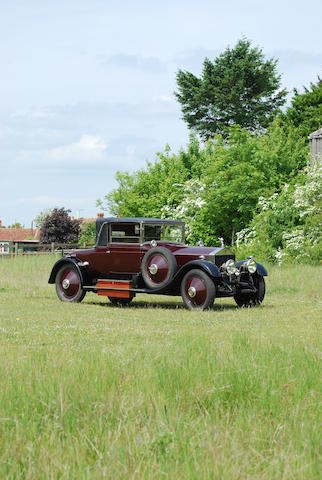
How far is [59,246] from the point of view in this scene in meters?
46.0

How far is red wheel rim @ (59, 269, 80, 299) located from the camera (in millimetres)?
16516

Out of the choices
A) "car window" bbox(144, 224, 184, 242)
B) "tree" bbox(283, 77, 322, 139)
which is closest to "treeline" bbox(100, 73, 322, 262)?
"tree" bbox(283, 77, 322, 139)

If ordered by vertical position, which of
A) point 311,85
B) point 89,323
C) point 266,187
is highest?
point 311,85

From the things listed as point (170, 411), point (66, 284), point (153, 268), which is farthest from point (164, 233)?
point (170, 411)

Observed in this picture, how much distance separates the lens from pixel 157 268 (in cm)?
1502

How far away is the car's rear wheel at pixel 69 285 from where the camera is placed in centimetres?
1647

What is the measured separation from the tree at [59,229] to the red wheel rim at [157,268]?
140 ft

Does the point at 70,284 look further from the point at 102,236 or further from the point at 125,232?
the point at 125,232

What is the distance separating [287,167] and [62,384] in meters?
26.3

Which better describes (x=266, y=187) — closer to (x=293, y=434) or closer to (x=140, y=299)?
(x=140, y=299)

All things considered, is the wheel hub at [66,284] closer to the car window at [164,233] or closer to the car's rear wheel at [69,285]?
the car's rear wheel at [69,285]

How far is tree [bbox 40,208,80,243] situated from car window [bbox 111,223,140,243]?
4151cm

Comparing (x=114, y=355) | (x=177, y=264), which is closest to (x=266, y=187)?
(x=177, y=264)

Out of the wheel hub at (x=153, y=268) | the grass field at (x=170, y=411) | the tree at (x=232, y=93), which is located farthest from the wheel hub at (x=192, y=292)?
the tree at (x=232, y=93)
